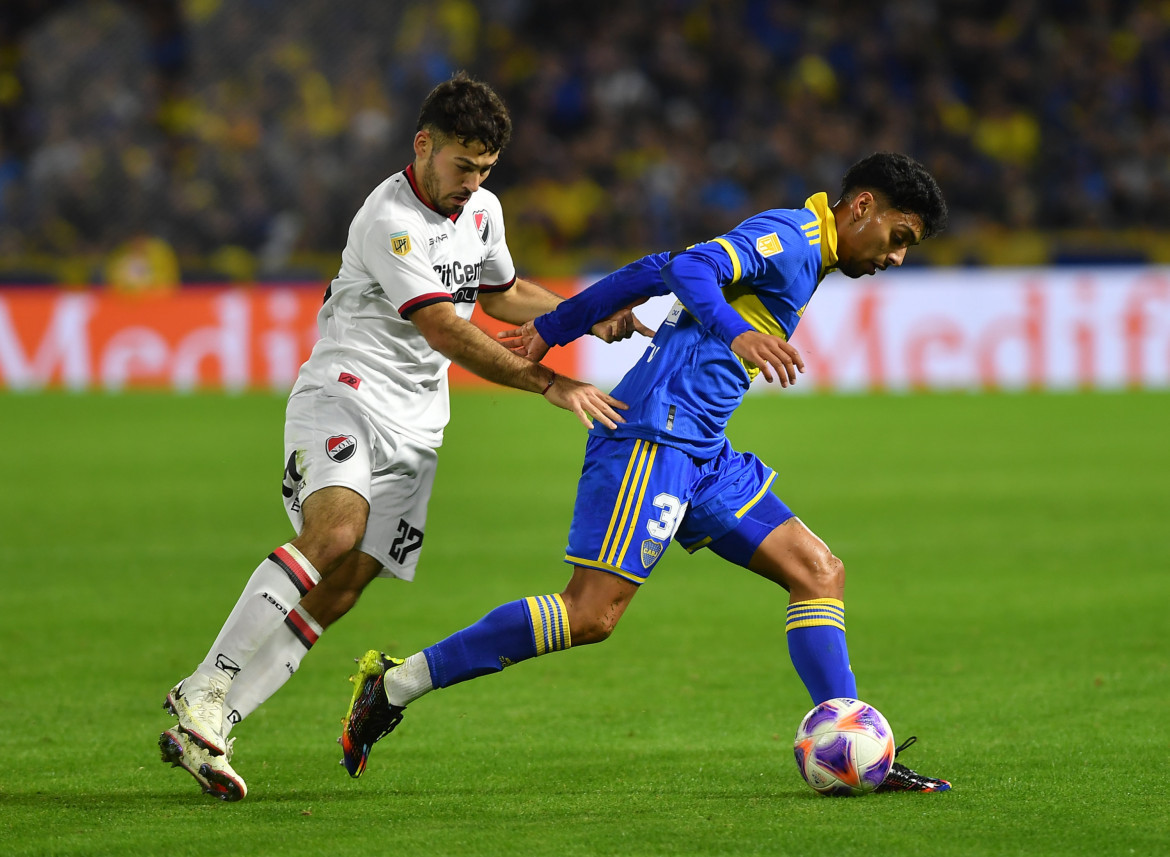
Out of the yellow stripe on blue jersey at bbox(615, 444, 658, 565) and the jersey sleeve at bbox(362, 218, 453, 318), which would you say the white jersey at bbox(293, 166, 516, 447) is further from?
the yellow stripe on blue jersey at bbox(615, 444, 658, 565)

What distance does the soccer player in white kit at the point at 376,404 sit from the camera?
4703 millimetres

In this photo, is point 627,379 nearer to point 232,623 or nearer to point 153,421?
point 232,623

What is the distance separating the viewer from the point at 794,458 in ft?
44.6

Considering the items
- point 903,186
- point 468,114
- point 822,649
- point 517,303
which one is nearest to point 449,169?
point 468,114

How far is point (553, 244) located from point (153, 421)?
6579 millimetres

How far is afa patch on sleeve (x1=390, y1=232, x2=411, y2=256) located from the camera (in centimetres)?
487

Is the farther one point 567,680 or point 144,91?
point 144,91

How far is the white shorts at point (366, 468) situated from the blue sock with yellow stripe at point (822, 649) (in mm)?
1317

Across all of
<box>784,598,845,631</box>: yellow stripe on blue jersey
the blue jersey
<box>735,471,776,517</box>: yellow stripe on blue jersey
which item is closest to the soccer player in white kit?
the blue jersey

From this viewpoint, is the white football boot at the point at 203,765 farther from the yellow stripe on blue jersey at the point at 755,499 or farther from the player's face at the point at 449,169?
the player's face at the point at 449,169

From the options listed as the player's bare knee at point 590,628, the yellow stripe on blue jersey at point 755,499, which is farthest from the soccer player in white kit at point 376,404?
the player's bare knee at point 590,628

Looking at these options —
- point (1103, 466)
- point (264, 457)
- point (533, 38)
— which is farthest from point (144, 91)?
point (1103, 466)

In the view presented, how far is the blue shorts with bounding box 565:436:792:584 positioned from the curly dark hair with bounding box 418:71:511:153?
1002mm

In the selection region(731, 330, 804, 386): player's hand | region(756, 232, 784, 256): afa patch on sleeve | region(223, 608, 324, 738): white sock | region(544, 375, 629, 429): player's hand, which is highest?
region(756, 232, 784, 256): afa patch on sleeve
